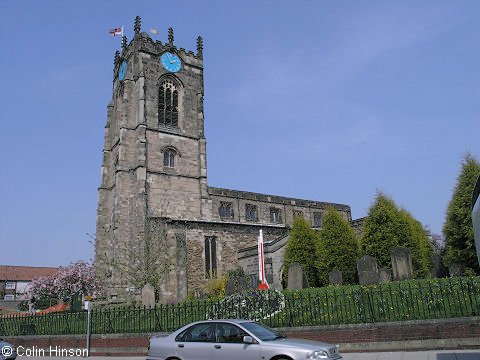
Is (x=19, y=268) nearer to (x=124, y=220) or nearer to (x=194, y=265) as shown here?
(x=124, y=220)

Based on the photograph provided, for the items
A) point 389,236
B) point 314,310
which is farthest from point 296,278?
point 314,310

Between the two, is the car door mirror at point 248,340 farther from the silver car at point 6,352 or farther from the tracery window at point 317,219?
the tracery window at point 317,219

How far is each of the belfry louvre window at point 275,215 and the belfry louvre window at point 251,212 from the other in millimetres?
2013

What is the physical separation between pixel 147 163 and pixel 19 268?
5717cm

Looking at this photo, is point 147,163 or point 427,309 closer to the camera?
point 427,309

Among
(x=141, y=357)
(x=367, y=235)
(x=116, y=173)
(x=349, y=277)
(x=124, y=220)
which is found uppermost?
(x=116, y=173)

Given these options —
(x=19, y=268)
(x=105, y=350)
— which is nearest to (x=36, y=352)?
(x=105, y=350)

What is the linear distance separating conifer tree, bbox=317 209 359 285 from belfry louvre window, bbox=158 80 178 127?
2011 cm

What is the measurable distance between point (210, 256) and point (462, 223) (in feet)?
58.1

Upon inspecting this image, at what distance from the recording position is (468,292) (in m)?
11.3

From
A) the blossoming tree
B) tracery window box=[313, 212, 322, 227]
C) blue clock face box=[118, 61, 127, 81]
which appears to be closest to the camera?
blue clock face box=[118, 61, 127, 81]

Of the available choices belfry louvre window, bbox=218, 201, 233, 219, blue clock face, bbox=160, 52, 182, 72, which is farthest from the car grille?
blue clock face, bbox=160, 52, 182, 72

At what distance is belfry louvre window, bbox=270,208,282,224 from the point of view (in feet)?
142

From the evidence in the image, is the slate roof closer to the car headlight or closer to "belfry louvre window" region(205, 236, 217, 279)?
"belfry louvre window" region(205, 236, 217, 279)
